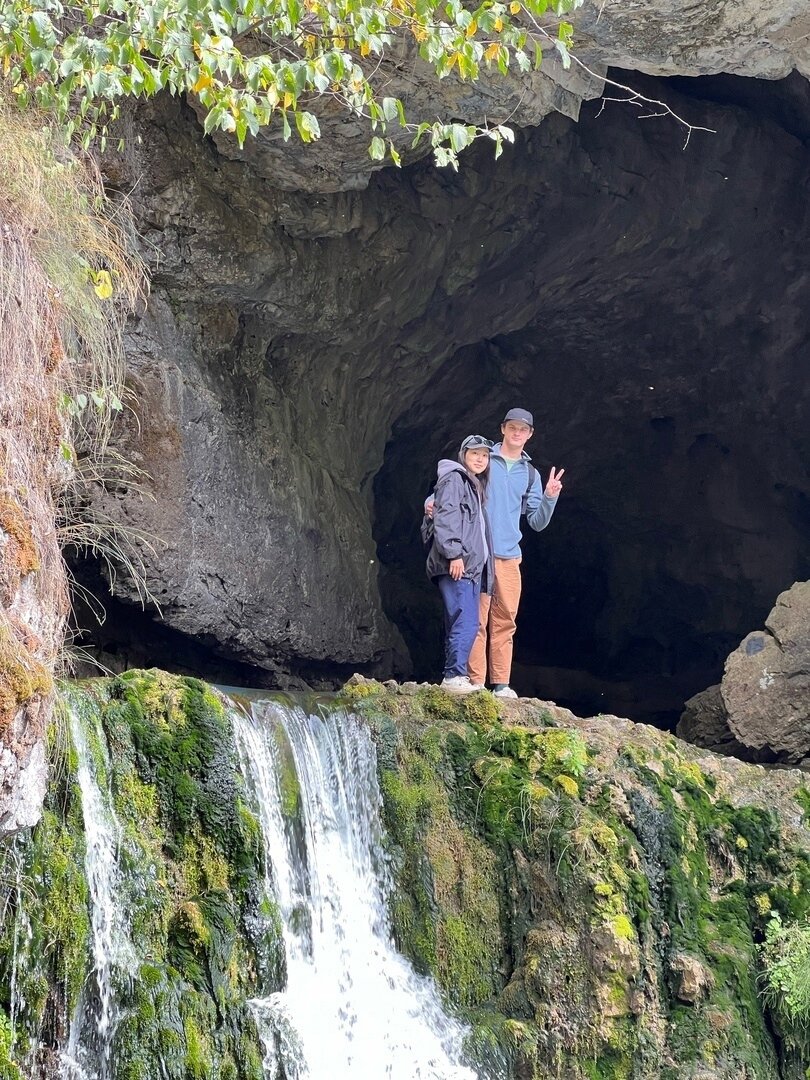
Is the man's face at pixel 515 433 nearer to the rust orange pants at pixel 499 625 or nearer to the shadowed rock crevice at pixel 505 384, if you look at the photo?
the rust orange pants at pixel 499 625

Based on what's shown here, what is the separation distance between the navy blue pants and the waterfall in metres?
0.93

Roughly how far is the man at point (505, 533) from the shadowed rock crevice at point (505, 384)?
6.78ft

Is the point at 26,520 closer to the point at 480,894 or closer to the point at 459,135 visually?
the point at 459,135

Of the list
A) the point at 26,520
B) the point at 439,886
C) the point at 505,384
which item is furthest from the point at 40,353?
the point at 505,384

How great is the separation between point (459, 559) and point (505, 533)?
51cm

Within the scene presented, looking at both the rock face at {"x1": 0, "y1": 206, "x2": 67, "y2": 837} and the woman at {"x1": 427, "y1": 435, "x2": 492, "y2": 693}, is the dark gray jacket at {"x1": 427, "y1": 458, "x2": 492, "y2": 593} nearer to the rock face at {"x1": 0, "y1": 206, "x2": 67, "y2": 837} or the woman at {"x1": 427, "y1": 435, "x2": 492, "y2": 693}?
the woman at {"x1": 427, "y1": 435, "x2": 492, "y2": 693}

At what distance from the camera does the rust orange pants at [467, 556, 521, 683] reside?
23.8 feet

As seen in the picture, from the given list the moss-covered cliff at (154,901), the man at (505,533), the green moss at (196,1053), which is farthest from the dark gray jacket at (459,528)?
the green moss at (196,1053)

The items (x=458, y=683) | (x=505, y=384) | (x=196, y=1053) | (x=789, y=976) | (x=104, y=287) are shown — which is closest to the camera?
(x=196, y=1053)

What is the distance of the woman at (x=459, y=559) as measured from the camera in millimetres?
6852

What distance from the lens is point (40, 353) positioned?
494 centimetres

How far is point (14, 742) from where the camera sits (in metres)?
3.85

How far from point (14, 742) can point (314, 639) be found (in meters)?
5.69

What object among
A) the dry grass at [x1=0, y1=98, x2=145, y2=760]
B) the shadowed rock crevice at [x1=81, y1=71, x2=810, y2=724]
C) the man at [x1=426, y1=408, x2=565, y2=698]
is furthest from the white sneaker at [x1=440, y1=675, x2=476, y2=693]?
the dry grass at [x1=0, y1=98, x2=145, y2=760]
